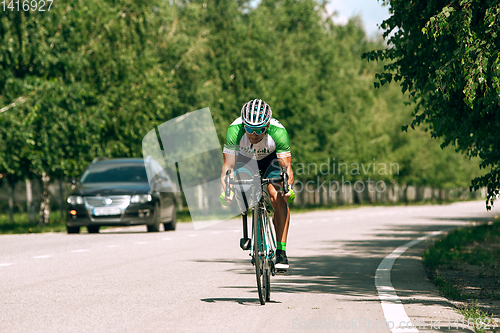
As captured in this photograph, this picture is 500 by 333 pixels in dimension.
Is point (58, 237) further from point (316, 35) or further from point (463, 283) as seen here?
point (316, 35)

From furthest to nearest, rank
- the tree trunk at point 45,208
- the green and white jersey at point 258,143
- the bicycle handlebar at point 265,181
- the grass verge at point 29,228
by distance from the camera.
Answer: the tree trunk at point 45,208, the grass verge at point 29,228, the green and white jersey at point 258,143, the bicycle handlebar at point 265,181

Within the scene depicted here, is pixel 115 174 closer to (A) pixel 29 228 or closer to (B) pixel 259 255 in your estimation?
(A) pixel 29 228

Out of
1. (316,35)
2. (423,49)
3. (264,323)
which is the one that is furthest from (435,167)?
(264,323)

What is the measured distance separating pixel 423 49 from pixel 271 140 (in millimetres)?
3689

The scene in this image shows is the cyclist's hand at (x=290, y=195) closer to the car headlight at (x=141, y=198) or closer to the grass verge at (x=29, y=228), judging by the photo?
the car headlight at (x=141, y=198)

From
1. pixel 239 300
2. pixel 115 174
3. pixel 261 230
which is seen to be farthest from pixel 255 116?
pixel 115 174

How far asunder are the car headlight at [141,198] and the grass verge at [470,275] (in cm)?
702

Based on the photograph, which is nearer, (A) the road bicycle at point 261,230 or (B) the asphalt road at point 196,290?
(B) the asphalt road at point 196,290

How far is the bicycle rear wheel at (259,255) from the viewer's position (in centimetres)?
718

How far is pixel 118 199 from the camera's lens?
58.9ft

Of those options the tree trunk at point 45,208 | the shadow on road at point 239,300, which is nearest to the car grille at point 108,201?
the tree trunk at point 45,208

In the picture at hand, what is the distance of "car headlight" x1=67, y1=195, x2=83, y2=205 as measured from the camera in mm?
17906

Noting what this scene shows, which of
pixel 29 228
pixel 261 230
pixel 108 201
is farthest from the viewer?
→ pixel 29 228

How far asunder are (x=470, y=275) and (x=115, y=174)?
11.0 meters
